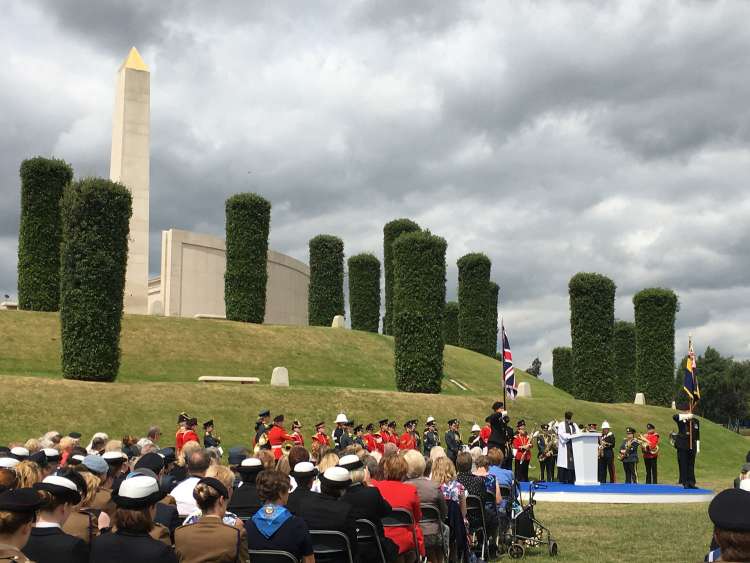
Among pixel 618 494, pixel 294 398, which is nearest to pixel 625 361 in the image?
pixel 294 398

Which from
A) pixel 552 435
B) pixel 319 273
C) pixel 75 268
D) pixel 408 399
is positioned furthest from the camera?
pixel 319 273

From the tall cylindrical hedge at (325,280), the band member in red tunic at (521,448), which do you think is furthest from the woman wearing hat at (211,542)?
the tall cylindrical hedge at (325,280)

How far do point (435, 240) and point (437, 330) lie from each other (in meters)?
4.54

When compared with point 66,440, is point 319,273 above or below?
above

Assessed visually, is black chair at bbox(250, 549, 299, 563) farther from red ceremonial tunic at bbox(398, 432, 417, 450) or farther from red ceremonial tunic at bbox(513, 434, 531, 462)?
red ceremonial tunic at bbox(513, 434, 531, 462)

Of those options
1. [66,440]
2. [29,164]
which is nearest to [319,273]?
[29,164]

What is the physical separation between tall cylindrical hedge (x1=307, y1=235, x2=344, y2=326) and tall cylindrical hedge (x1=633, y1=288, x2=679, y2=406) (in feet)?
62.0

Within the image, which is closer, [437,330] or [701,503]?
[701,503]

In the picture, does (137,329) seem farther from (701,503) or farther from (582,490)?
(701,503)

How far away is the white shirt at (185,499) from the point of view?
730 cm

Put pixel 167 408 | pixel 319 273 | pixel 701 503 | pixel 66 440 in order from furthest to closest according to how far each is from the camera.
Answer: pixel 319 273 < pixel 167 408 < pixel 701 503 < pixel 66 440

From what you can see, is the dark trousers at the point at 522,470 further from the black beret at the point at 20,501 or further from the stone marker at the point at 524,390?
the black beret at the point at 20,501

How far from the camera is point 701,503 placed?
19.5m

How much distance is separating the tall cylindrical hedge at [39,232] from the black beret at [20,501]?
36.0 meters
